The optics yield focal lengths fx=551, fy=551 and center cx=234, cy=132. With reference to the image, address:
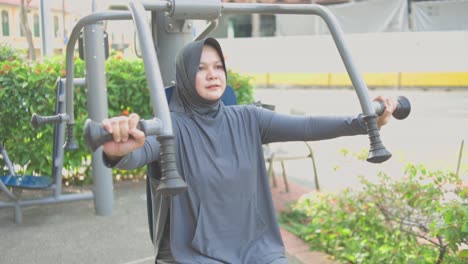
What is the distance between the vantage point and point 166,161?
1526 millimetres

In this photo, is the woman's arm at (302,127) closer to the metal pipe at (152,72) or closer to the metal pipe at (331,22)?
the metal pipe at (331,22)

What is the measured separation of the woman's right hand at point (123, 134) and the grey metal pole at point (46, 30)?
4.88 meters

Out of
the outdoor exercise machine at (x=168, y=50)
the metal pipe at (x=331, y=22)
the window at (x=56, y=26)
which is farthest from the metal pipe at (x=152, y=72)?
the window at (x=56, y=26)

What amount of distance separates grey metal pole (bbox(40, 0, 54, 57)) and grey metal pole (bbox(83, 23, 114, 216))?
1933 mm

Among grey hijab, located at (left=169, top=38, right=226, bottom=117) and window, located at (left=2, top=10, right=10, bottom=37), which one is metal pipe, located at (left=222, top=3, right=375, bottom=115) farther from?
window, located at (left=2, top=10, right=10, bottom=37)

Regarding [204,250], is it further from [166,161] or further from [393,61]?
[393,61]

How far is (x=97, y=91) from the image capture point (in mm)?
4336

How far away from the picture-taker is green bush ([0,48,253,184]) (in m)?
4.71

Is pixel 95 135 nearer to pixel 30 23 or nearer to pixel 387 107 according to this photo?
pixel 387 107

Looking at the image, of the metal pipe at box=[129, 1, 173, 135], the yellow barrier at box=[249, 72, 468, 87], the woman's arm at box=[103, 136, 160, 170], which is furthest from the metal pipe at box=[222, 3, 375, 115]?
the yellow barrier at box=[249, 72, 468, 87]

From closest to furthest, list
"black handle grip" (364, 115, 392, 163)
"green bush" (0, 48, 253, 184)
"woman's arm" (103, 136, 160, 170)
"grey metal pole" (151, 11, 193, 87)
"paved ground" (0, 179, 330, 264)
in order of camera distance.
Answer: "woman's arm" (103, 136, 160, 170), "black handle grip" (364, 115, 392, 163), "grey metal pole" (151, 11, 193, 87), "paved ground" (0, 179, 330, 264), "green bush" (0, 48, 253, 184)

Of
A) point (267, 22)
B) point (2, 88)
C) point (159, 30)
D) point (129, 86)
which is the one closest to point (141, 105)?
point (129, 86)

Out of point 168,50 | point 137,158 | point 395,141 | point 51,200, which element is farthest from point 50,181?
point 395,141

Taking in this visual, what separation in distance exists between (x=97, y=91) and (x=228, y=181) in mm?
2570
